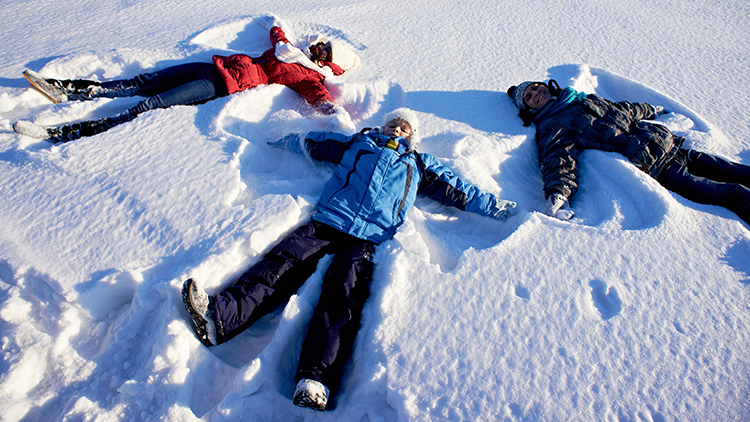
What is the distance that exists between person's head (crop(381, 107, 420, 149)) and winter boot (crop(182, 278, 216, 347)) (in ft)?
4.70

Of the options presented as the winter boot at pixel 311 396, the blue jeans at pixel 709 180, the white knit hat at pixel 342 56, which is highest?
the white knit hat at pixel 342 56

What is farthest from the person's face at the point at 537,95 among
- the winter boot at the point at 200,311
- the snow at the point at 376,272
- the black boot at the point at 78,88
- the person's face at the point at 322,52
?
the black boot at the point at 78,88

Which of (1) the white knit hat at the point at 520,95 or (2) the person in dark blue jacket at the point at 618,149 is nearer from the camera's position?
(2) the person in dark blue jacket at the point at 618,149

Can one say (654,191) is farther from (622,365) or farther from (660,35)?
(660,35)

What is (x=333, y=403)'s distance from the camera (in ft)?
4.67

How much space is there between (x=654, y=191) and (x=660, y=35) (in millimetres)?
2770

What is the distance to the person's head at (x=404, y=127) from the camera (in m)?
2.29

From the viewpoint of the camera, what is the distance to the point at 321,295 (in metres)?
1.66

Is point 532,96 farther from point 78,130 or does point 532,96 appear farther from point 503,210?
point 78,130

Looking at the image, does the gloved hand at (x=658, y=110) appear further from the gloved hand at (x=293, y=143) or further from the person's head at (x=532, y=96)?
the gloved hand at (x=293, y=143)

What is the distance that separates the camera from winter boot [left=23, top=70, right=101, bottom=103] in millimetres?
2506

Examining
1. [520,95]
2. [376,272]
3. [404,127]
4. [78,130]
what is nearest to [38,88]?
[78,130]

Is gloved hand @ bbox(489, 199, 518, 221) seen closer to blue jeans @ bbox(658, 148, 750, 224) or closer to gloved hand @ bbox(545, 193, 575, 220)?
gloved hand @ bbox(545, 193, 575, 220)

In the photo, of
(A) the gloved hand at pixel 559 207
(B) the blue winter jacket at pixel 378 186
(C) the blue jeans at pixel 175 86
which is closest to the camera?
(B) the blue winter jacket at pixel 378 186
